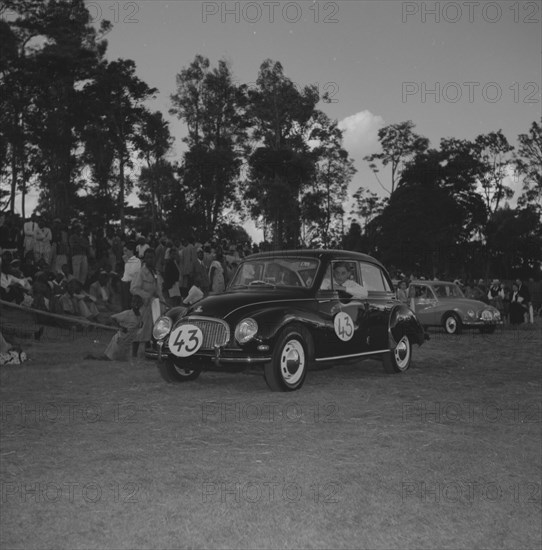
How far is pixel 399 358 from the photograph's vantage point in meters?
10.6

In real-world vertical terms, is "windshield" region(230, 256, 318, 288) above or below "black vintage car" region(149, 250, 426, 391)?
above

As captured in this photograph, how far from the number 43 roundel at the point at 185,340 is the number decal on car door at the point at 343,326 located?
1.87 meters

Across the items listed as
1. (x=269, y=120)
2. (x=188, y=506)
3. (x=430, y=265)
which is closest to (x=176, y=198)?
(x=269, y=120)

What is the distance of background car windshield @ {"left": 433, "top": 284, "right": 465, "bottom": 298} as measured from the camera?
2112cm

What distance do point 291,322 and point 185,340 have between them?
131cm

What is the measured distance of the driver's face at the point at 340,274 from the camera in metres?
9.57

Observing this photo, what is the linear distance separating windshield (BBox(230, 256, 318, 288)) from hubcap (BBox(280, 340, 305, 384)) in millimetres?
1001

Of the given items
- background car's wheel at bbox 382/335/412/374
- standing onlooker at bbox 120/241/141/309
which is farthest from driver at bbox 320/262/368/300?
standing onlooker at bbox 120/241/141/309

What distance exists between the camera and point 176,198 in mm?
51938

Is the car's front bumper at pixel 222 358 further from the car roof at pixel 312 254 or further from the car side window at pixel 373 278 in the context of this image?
the car side window at pixel 373 278

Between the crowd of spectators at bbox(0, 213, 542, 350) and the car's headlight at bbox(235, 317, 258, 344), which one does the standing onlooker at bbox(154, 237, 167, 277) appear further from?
the car's headlight at bbox(235, 317, 258, 344)

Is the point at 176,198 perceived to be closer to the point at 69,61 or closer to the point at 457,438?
the point at 69,61

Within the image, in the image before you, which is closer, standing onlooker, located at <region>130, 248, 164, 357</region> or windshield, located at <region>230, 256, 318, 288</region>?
windshield, located at <region>230, 256, 318, 288</region>

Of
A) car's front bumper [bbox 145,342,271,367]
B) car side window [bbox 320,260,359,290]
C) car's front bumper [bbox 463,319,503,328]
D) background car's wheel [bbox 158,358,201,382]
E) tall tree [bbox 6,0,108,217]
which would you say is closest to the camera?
car's front bumper [bbox 145,342,271,367]
